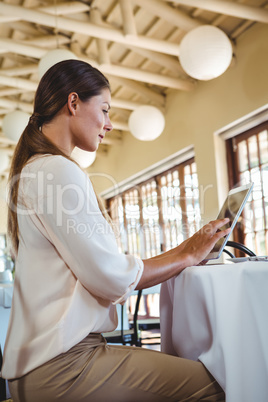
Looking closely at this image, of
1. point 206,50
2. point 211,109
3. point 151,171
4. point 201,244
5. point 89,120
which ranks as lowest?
point 201,244

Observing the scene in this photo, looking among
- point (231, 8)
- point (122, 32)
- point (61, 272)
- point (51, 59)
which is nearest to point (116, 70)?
point (122, 32)

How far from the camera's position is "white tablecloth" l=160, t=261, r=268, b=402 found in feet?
3.44

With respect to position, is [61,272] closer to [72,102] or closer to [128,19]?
[72,102]

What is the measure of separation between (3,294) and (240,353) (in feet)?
6.86

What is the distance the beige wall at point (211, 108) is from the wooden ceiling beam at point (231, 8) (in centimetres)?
31

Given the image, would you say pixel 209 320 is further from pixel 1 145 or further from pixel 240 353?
pixel 1 145

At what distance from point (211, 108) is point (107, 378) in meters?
5.45

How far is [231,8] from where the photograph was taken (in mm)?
4730

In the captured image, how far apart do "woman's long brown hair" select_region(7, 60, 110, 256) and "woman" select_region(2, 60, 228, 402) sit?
50 millimetres

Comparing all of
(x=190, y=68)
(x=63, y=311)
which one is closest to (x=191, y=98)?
(x=190, y=68)

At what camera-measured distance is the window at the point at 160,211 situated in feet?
23.8

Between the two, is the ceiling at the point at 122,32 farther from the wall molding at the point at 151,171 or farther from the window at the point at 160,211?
the window at the point at 160,211

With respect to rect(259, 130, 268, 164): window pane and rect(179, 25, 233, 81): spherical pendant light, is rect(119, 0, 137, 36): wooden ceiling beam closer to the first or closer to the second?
rect(179, 25, 233, 81): spherical pendant light

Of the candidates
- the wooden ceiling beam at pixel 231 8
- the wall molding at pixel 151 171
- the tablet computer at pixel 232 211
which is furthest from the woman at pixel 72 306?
the wall molding at pixel 151 171
